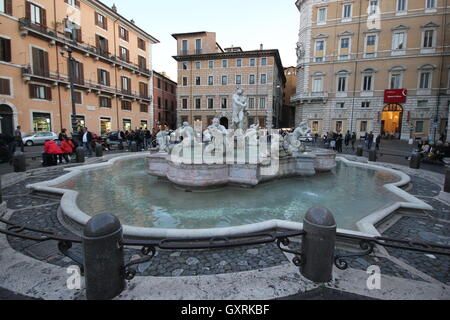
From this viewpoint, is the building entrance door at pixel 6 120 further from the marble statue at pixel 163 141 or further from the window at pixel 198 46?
the window at pixel 198 46

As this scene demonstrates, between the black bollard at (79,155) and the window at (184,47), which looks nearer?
the black bollard at (79,155)

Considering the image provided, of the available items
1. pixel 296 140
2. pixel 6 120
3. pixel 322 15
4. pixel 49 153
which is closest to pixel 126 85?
pixel 6 120

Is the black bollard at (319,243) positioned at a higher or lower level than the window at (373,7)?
lower

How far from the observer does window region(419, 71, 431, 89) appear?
27.5 metres

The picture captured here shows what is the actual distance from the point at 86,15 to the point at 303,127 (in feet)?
93.4

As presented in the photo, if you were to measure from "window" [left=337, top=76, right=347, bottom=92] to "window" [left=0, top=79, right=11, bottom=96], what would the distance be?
35382 mm

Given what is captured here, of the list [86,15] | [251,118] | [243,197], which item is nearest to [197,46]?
[251,118]

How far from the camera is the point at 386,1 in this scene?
2847 cm

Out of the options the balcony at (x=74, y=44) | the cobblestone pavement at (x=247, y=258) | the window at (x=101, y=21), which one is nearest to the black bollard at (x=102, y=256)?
the cobblestone pavement at (x=247, y=258)

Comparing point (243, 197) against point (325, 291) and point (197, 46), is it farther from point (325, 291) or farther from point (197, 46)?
point (197, 46)

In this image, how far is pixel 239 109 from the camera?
958 centimetres

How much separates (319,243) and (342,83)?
3405 cm

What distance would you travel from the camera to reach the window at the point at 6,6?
17.8 metres

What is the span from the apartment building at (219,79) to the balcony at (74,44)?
8.18 meters
